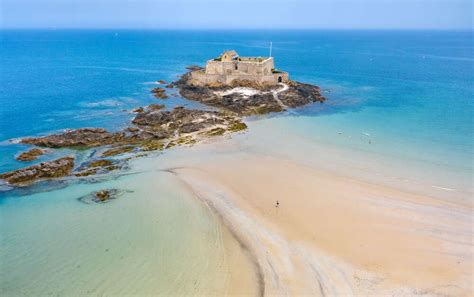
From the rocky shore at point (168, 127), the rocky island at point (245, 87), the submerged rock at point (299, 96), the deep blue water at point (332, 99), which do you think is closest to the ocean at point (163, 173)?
the deep blue water at point (332, 99)

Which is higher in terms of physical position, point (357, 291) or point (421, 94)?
point (421, 94)

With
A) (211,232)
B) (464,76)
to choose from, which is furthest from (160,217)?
(464,76)

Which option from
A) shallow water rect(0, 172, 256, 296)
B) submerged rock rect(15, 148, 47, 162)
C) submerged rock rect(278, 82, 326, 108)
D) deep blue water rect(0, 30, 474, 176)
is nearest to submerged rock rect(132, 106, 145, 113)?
deep blue water rect(0, 30, 474, 176)

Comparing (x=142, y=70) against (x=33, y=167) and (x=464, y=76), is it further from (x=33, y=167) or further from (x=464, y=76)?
(x=464, y=76)

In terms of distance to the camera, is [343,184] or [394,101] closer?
[343,184]

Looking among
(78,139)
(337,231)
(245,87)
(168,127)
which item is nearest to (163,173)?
(78,139)
